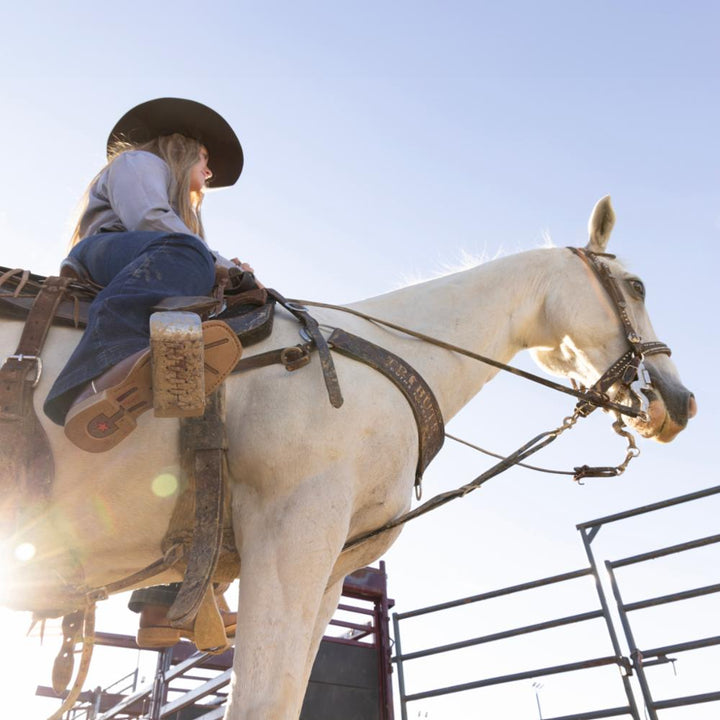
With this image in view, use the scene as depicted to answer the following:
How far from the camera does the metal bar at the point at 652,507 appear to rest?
17.1ft

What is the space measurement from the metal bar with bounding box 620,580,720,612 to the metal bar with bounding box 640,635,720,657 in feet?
1.03

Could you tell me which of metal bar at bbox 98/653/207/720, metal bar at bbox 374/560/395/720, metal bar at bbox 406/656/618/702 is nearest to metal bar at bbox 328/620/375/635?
metal bar at bbox 374/560/395/720

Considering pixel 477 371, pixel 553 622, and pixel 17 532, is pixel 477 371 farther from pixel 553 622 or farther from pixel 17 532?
pixel 553 622

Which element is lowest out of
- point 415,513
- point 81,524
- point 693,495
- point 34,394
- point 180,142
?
point 81,524

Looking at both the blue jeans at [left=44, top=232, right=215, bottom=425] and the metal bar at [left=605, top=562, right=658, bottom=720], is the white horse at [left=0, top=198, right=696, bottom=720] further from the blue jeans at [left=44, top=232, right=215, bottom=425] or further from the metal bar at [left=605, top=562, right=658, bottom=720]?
the metal bar at [left=605, top=562, right=658, bottom=720]

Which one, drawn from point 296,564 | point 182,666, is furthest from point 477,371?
point 182,666

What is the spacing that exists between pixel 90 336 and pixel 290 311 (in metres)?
0.84

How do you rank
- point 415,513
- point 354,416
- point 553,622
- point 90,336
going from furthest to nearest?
point 553,622, point 415,513, point 354,416, point 90,336

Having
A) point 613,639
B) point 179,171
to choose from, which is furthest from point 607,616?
point 179,171

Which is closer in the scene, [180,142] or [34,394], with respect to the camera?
[34,394]

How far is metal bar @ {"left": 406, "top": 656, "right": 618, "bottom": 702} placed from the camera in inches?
206

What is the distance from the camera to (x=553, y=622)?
18.7 ft

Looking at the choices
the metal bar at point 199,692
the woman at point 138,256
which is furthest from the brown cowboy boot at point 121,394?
the metal bar at point 199,692

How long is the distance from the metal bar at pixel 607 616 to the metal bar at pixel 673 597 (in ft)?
0.66
